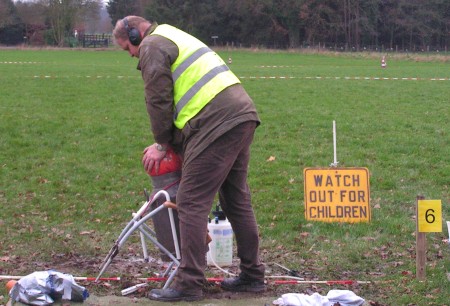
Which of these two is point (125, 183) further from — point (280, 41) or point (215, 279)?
point (280, 41)

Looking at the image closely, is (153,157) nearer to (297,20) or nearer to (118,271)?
(118,271)

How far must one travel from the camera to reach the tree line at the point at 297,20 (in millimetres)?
73500

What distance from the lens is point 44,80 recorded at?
23906mm

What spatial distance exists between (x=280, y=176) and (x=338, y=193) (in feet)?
7.56

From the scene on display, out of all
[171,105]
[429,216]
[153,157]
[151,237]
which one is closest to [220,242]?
[151,237]

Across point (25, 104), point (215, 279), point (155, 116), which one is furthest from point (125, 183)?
point (25, 104)

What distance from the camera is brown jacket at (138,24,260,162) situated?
4.87 metres

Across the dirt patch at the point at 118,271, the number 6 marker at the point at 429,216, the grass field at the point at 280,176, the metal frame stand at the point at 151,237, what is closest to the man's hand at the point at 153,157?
the metal frame stand at the point at 151,237

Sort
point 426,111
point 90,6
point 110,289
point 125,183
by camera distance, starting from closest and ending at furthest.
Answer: point 110,289
point 125,183
point 426,111
point 90,6

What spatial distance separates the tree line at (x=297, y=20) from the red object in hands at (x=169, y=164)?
2702 inches

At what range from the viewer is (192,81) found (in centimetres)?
493

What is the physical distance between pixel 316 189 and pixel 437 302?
7.85 ft

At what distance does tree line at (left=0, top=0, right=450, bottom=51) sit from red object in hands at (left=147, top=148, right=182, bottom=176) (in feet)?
225

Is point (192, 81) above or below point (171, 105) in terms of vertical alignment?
above
